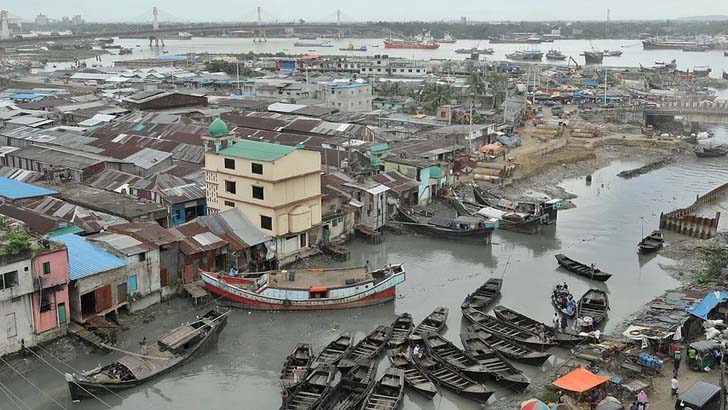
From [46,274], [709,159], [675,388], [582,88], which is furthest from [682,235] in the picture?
[582,88]

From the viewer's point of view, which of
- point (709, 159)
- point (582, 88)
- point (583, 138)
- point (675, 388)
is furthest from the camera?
point (582, 88)

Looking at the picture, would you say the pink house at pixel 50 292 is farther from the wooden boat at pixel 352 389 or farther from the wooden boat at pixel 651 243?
the wooden boat at pixel 651 243

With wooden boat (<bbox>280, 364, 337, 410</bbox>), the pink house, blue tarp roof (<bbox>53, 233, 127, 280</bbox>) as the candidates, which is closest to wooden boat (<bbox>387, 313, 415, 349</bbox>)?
wooden boat (<bbox>280, 364, 337, 410</bbox>)

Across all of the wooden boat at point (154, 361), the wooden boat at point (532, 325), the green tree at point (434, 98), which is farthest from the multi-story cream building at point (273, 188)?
the green tree at point (434, 98)

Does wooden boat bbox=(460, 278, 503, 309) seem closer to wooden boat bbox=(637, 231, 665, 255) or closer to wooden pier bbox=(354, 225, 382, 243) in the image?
wooden pier bbox=(354, 225, 382, 243)

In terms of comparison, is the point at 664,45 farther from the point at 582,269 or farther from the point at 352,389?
the point at 352,389

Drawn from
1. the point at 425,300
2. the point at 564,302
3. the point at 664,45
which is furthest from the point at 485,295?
the point at 664,45

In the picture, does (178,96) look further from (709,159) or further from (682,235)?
(709,159)
